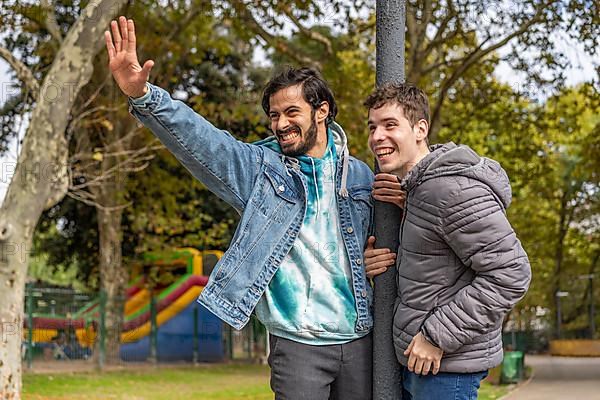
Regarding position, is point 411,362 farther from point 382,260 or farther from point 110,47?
point 110,47

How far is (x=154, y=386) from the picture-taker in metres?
16.6

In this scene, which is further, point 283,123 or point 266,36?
point 266,36

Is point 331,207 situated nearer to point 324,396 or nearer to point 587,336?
point 324,396

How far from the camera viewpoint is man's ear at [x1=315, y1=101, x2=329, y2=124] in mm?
3232

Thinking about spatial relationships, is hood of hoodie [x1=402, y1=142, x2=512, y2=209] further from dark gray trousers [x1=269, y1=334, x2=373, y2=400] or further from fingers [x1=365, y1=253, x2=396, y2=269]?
dark gray trousers [x1=269, y1=334, x2=373, y2=400]

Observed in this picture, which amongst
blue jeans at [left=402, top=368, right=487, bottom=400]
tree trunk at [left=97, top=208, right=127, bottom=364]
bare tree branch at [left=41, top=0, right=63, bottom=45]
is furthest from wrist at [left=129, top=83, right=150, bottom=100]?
tree trunk at [left=97, top=208, right=127, bottom=364]

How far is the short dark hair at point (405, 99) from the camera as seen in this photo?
2.99m

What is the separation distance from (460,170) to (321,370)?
0.87 meters

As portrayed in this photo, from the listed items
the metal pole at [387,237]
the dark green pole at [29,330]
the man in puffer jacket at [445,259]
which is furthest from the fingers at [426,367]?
the dark green pole at [29,330]

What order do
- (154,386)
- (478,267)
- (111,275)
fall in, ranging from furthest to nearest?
(111,275), (154,386), (478,267)

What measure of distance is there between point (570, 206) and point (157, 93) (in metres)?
26.3

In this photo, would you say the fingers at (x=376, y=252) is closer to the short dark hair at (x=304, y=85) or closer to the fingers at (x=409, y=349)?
the fingers at (x=409, y=349)

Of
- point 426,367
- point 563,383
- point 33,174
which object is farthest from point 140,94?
point 563,383

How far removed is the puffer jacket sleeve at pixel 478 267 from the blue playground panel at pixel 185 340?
2042cm
